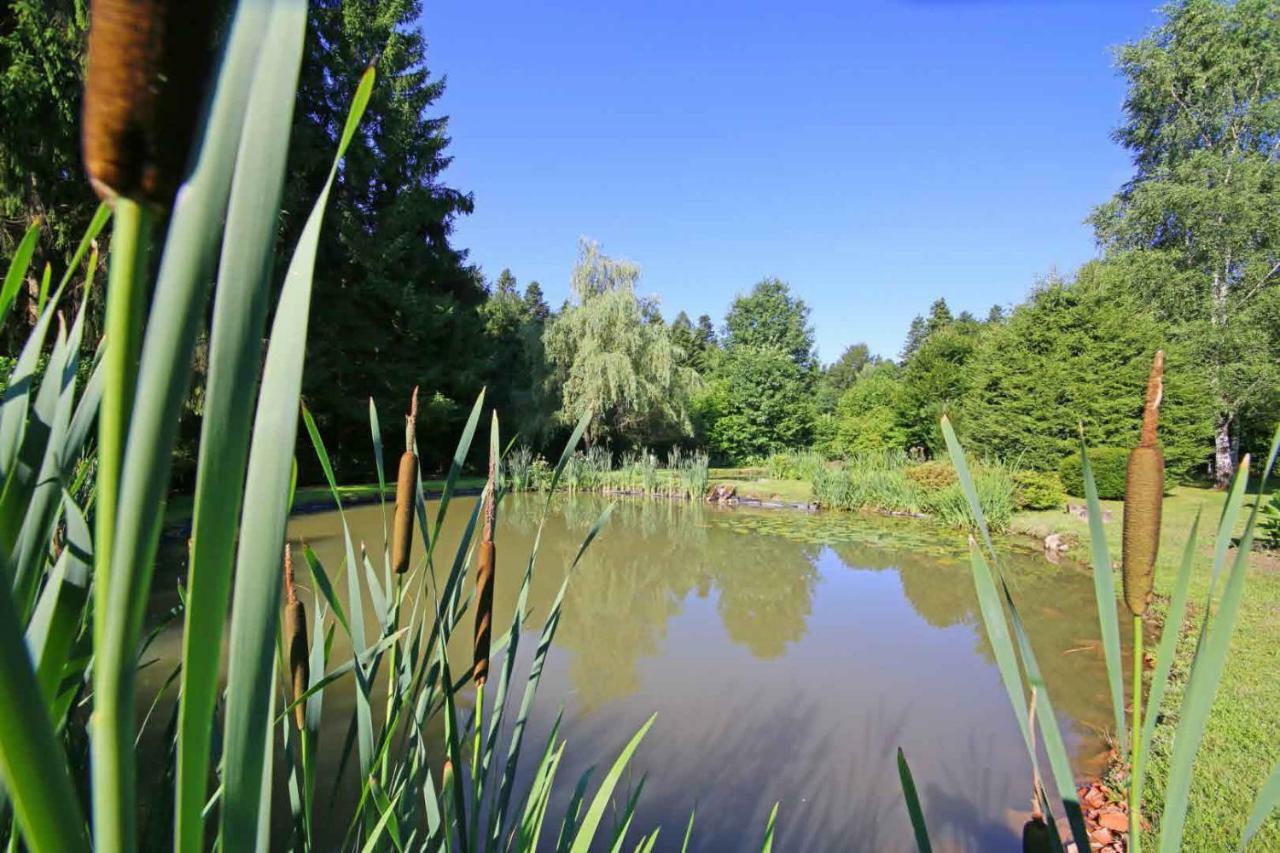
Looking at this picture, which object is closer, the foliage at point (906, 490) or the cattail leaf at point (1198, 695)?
the cattail leaf at point (1198, 695)

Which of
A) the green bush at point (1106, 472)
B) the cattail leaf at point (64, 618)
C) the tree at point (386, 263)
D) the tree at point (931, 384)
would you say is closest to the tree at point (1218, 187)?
the green bush at point (1106, 472)

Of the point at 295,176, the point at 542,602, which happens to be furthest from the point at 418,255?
the point at 542,602

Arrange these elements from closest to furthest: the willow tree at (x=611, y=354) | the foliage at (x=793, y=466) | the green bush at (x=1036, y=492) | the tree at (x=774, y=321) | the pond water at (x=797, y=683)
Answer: the pond water at (x=797, y=683) → the green bush at (x=1036, y=492) → the willow tree at (x=611, y=354) → the foliage at (x=793, y=466) → the tree at (x=774, y=321)

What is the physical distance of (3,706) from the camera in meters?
0.15

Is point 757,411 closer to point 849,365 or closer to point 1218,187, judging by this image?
point 1218,187

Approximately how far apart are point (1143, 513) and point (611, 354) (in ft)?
50.1

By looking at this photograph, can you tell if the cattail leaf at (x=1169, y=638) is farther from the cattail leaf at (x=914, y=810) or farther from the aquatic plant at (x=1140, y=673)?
the cattail leaf at (x=914, y=810)

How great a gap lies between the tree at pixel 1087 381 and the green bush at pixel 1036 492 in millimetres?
2495

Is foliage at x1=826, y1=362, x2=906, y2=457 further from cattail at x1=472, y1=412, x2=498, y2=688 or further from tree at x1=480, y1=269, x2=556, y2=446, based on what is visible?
cattail at x1=472, y1=412, x2=498, y2=688

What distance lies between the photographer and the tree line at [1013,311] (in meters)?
12.8

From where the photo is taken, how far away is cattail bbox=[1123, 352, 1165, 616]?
48cm

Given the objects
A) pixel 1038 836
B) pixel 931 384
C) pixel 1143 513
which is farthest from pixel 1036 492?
pixel 1038 836

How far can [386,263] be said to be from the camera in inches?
598

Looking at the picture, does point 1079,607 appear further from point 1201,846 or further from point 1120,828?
point 1201,846
